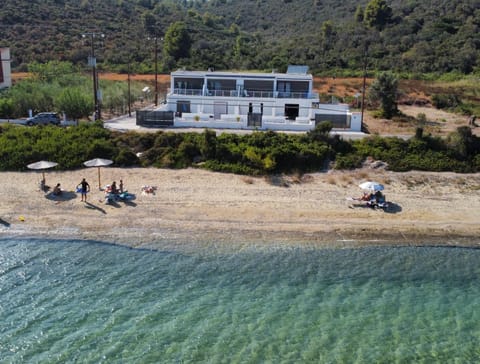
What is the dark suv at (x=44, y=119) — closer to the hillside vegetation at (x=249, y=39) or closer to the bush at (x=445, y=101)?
the hillside vegetation at (x=249, y=39)

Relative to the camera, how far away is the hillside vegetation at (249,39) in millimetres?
75663

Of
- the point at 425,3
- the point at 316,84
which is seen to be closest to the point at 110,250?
the point at 316,84

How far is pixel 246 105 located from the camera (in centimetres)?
4294

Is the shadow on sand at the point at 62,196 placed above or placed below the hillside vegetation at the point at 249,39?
below

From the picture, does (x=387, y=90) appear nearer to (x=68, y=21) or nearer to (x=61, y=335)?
(x=61, y=335)

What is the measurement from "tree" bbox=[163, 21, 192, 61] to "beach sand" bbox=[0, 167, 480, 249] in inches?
2006

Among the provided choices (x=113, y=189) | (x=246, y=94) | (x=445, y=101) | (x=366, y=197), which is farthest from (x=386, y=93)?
(x=113, y=189)

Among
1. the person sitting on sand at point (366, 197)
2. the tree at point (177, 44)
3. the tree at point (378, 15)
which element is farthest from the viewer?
the tree at point (378, 15)

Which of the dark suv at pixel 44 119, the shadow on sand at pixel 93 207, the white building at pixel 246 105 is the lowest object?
the shadow on sand at pixel 93 207

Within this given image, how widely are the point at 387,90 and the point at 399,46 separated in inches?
1665

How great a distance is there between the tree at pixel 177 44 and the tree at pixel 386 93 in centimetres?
3695

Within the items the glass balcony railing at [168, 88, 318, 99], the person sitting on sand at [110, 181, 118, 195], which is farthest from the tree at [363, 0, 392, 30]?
the person sitting on sand at [110, 181, 118, 195]

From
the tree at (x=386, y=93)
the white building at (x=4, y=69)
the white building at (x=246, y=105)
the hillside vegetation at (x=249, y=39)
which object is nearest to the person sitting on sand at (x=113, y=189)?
the white building at (x=246, y=105)

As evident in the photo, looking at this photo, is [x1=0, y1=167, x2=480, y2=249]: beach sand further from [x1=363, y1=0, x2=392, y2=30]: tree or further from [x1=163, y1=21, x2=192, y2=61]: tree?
[x1=363, y1=0, x2=392, y2=30]: tree
